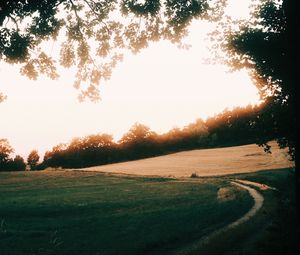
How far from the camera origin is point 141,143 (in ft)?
373

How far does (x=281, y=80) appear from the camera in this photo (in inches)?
992

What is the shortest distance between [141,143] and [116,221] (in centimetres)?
9286

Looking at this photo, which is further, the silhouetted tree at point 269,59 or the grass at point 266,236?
the silhouetted tree at point 269,59

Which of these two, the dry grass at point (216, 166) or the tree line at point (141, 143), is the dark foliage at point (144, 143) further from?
the dry grass at point (216, 166)

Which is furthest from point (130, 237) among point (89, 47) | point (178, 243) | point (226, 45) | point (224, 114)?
point (224, 114)

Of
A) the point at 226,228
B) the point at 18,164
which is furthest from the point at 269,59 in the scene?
the point at 18,164

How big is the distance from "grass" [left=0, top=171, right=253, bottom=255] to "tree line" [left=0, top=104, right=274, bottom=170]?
2945 inches

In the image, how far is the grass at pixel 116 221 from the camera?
16172 millimetres

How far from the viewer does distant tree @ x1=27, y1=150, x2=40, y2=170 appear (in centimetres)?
10293

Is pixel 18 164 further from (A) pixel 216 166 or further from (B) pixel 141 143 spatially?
(A) pixel 216 166

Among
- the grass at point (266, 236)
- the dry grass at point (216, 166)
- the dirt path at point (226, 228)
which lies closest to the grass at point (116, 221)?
the dirt path at point (226, 228)

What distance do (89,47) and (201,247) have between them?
429 inches

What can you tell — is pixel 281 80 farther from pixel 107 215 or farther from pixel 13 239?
pixel 13 239

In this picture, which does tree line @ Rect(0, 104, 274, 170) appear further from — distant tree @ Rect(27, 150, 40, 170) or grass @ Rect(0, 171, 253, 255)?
grass @ Rect(0, 171, 253, 255)
